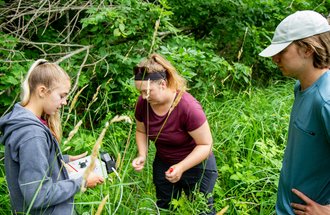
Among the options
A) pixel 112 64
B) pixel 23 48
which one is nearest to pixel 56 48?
pixel 23 48

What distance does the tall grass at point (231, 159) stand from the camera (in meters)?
2.47

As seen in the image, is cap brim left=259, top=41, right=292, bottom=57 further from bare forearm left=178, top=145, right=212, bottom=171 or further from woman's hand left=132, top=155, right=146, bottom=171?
woman's hand left=132, top=155, right=146, bottom=171

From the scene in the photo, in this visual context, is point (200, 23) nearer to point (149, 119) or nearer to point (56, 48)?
point (56, 48)

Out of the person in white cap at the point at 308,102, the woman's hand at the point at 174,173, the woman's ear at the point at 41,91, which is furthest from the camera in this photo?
the woman's hand at the point at 174,173

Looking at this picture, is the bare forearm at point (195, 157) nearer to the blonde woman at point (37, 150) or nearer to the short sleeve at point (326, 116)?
the blonde woman at point (37, 150)

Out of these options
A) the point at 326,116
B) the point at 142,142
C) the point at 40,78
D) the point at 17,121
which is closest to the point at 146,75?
the point at 142,142

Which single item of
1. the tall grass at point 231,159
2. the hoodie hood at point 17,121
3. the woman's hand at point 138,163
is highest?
the hoodie hood at point 17,121

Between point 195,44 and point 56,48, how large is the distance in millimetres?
→ 1546

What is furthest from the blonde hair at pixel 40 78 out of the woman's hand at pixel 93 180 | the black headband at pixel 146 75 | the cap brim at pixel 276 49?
the cap brim at pixel 276 49

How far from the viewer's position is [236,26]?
190 inches

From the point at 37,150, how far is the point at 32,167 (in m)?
0.07

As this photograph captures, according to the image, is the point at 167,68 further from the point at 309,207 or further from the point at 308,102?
the point at 309,207

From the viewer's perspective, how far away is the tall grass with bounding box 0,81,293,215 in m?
2.47

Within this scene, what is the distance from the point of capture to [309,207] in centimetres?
167
